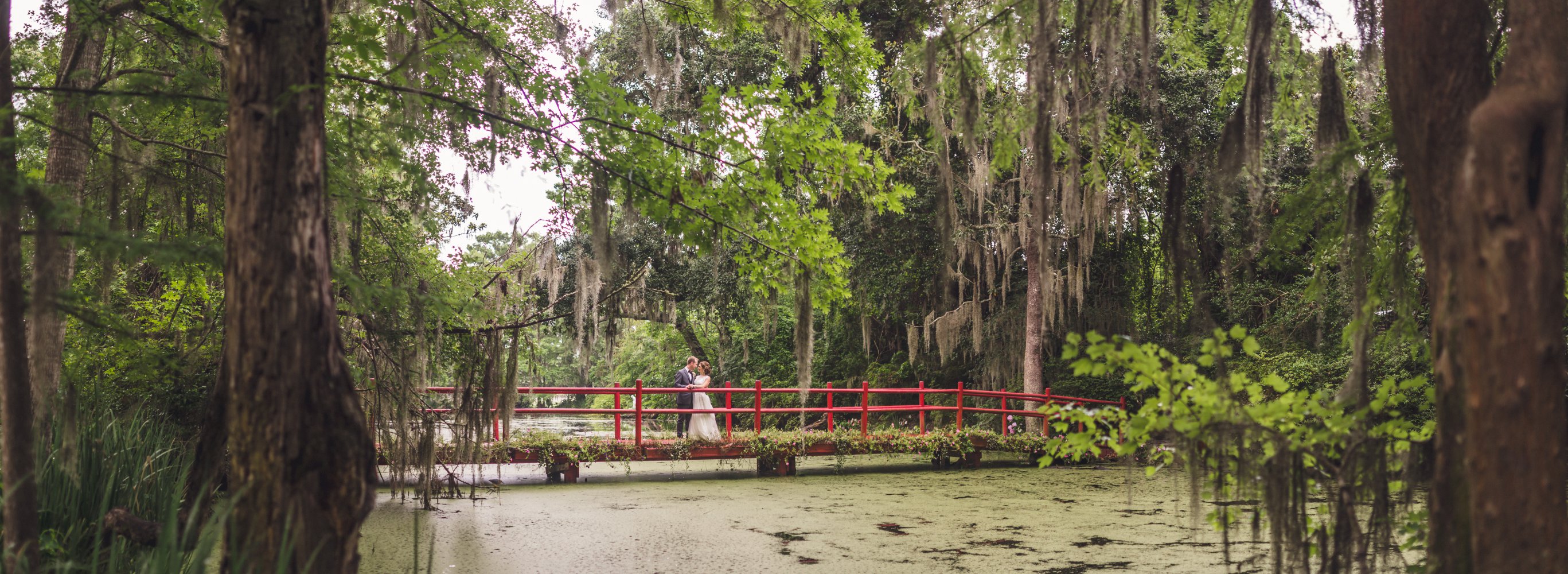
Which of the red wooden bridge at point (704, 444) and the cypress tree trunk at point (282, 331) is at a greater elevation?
the cypress tree trunk at point (282, 331)

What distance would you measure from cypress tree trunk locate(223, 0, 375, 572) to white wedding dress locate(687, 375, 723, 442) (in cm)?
781

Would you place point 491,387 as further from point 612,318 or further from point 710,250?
point 612,318

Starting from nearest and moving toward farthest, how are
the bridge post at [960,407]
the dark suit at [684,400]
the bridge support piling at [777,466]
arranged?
the bridge support piling at [777,466] < the dark suit at [684,400] < the bridge post at [960,407]

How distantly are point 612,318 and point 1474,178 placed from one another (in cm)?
1197

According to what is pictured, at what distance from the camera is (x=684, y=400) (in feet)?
35.3

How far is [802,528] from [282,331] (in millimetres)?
4781

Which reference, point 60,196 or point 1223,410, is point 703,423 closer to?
point 60,196

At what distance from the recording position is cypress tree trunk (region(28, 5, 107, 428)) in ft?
7.86

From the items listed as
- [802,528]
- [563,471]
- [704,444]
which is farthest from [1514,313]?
[563,471]

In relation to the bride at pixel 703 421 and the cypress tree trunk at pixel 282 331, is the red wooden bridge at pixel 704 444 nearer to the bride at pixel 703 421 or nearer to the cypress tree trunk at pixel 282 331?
the bride at pixel 703 421

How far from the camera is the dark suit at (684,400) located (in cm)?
1064

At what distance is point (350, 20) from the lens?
4105 mm

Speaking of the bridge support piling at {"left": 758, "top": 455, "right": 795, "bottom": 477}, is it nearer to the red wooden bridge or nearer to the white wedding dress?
the red wooden bridge

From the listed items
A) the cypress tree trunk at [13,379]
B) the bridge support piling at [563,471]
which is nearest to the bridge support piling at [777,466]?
the bridge support piling at [563,471]
